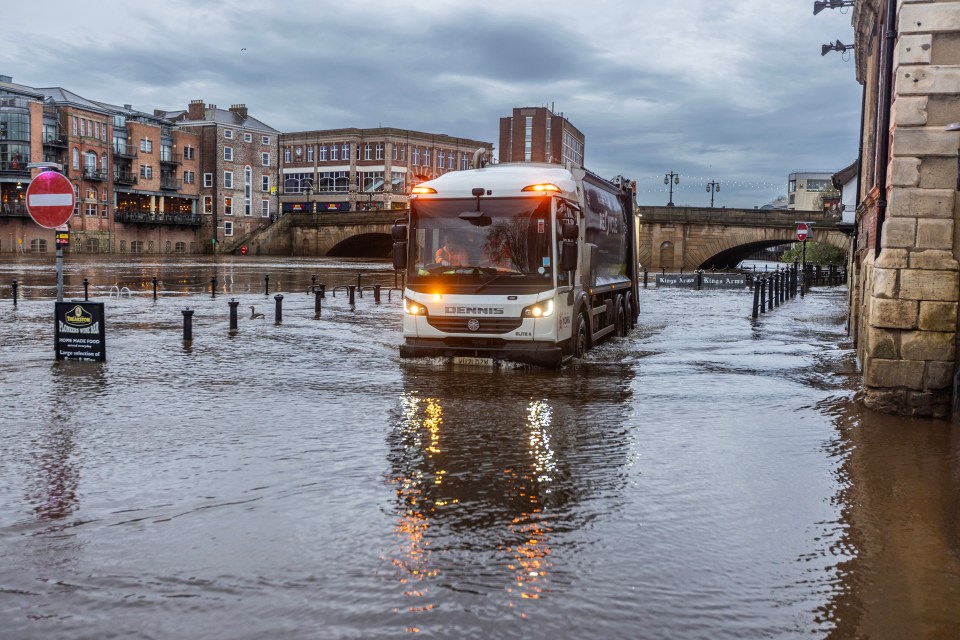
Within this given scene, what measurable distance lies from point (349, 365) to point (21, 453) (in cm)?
642

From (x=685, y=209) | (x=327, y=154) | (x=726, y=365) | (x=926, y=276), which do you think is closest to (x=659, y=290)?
(x=685, y=209)

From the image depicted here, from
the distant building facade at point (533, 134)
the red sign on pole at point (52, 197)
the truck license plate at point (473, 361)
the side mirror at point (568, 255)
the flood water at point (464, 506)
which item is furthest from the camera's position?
the distant building facade at point (533, 134)

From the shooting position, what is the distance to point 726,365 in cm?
A: 1473

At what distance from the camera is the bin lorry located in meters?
13.4

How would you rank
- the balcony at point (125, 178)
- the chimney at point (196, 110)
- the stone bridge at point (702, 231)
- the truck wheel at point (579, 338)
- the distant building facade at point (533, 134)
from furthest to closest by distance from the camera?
the distant building facade at point (533, 134)
the chimney at point (196, 110)
the balcony at point (125, 178)
the stone bridge at point (702, 231)
the truck wheel at point (579, 338)

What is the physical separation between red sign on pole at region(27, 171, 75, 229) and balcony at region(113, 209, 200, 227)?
80.3 m

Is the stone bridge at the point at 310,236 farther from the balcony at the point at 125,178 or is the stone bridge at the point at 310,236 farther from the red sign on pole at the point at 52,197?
the red sign on pole at the point at 52,197

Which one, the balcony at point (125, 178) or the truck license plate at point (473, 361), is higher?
the balcony at point (125, 178)

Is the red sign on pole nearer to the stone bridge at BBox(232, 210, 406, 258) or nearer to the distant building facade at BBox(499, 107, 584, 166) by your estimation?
the stone bridge at BBox(232, 210, 406, 258)

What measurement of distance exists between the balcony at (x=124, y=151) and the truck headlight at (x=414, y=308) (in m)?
81.5

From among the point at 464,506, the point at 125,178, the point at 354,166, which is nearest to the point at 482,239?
the point at 464,506

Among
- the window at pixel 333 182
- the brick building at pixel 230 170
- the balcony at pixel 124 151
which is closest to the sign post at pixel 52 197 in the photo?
the balcony at pixel 124 151

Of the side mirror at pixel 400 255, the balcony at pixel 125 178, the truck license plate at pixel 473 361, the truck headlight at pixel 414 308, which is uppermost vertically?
the balcony at pixel 125 178

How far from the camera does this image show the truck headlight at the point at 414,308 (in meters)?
13.8
